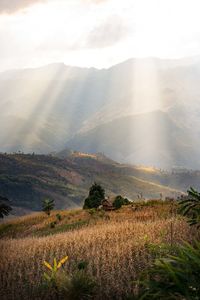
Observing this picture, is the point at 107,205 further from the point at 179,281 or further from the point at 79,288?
the point at 179,281

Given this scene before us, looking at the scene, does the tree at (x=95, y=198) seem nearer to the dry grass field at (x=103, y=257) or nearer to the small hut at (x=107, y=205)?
the small hut at (x=107, y=205)

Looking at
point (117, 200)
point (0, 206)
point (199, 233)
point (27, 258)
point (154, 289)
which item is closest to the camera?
point (154, 289)

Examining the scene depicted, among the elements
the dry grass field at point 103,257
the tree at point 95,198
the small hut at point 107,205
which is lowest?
the dry grass field at point 103,257

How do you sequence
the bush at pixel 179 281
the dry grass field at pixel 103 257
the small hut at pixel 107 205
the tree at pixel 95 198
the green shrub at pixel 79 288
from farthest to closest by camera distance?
the tree at pixel 95 198 < the small hut at pixel 107 205 < the dry grass field at pixel 103 257 < the green shrub at pixel 79 288 < the bush at pixel 179 281

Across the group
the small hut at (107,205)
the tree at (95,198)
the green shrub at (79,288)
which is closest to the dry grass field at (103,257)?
the green shrub at (79,288)

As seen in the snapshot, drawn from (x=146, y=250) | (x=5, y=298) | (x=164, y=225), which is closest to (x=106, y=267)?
(x=146, y=250)

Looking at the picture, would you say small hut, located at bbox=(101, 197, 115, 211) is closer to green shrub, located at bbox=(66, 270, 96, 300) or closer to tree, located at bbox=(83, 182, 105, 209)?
tree, located at bbox=(83, 182, 105, 209)

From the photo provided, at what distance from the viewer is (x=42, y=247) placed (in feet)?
63.6

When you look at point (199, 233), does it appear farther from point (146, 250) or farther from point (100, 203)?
point (100, 203)

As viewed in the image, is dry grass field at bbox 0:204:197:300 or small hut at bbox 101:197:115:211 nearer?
dry grass field at bbox 0:204:197:300

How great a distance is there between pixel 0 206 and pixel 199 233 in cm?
1721

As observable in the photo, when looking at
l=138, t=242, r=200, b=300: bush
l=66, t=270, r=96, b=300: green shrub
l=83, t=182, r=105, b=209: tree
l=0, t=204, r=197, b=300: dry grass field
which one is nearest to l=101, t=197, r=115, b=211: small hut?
l=83, t=182, r=105, b=209: tree

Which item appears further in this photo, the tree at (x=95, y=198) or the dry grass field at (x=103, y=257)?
the tree at (x=95, y=198)

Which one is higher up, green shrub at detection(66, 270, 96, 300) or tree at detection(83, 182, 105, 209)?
tree at detection(83, 182, 105, 209)
